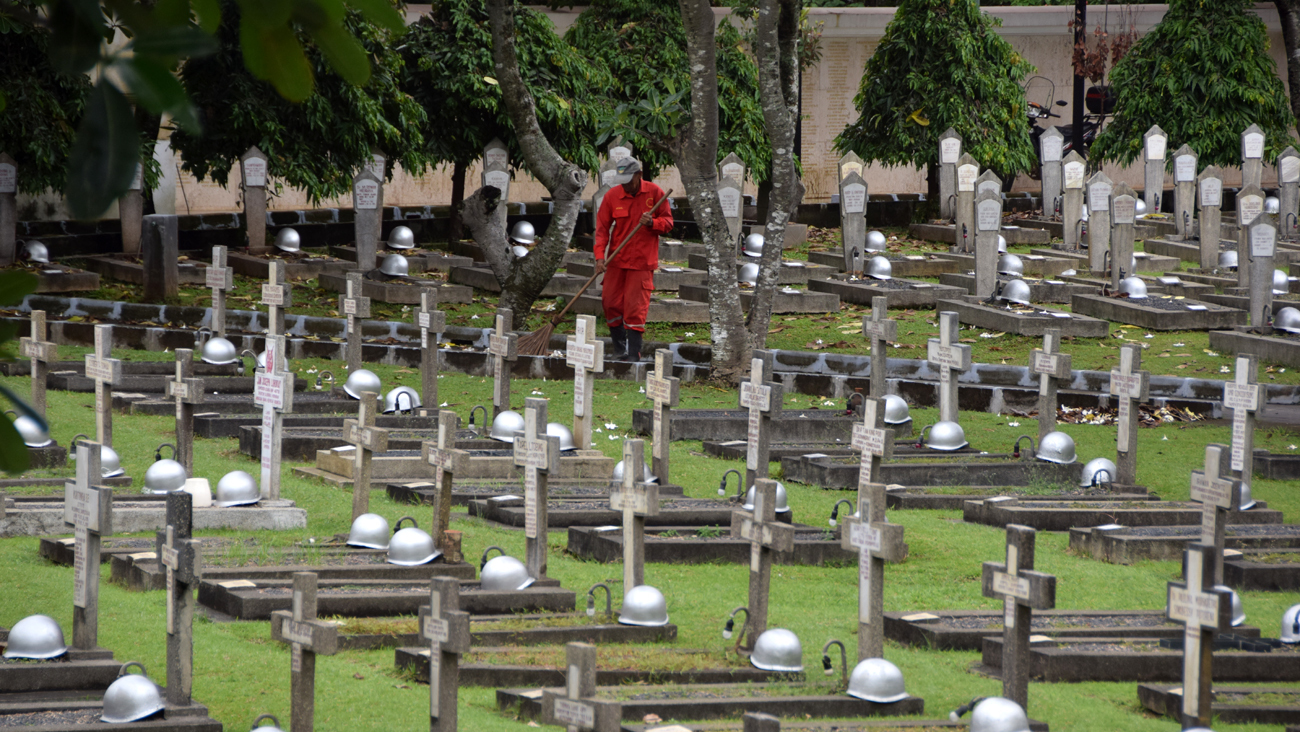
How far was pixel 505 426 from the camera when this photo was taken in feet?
35.2

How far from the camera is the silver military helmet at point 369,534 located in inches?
314

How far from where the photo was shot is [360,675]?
6266 mm

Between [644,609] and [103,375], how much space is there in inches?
176

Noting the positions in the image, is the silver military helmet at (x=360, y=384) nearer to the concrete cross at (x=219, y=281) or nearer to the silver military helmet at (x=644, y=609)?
the concrete cross at (x=219, y=281)

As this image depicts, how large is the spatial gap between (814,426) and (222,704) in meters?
6.89

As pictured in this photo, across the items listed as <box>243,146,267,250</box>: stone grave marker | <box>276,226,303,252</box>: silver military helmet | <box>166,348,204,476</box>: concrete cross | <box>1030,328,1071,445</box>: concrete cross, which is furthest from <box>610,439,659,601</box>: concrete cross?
<box>276,226,303,252</box>: silver military helmet

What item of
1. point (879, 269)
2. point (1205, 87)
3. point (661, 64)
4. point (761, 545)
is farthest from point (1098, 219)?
point (761, 545)

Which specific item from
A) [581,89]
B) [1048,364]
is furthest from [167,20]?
[581,89]

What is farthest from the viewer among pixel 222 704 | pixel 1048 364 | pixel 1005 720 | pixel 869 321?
pixel 869 321

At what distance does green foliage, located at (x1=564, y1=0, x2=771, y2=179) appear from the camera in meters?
23.1

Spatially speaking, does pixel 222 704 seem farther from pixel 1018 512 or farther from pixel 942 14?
pixel 942 14

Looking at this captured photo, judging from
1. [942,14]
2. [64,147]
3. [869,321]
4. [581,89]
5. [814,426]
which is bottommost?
[814,426]

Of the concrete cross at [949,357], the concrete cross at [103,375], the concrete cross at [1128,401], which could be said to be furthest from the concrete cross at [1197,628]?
the concrete cross at [103,375]

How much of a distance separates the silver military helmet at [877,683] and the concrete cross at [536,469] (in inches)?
82.7
